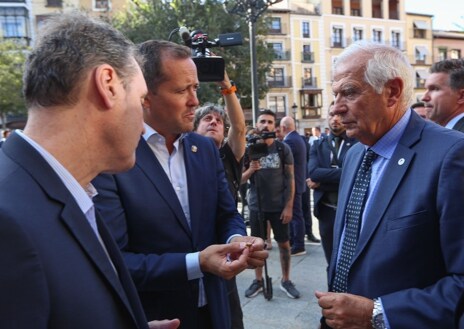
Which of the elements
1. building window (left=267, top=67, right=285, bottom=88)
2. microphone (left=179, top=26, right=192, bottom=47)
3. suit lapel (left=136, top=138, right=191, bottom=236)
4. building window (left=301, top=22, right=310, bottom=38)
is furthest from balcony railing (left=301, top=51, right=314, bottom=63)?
suit lapel (left=136, top=138, right=191, bottom=236)

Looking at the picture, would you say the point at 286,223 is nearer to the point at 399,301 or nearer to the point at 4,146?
the point at 399,301

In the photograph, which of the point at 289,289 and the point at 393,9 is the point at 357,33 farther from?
the point at 289,289

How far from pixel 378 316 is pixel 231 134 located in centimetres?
212

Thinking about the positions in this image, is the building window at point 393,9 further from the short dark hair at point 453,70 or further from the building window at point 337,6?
the short dark hair at point 453,70

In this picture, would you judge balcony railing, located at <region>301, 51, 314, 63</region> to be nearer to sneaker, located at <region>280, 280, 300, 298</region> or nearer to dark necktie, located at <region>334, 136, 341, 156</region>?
dark necktie, located at <region>334, 136, 341, 156</region>

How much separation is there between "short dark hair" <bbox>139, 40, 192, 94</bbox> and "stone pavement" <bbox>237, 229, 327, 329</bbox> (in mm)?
2551

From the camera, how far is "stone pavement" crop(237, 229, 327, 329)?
367cm

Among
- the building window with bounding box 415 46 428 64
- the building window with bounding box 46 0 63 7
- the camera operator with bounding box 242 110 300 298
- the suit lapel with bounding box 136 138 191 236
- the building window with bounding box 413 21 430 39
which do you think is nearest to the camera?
the suit lapel with bounding box 136 138 191 236

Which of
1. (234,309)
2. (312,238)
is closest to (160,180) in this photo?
(234,309)

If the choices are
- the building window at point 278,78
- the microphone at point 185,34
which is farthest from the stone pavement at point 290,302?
the building window at point 278,78

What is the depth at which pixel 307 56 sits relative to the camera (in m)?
40.1

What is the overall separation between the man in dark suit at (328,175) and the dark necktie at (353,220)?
2.02m

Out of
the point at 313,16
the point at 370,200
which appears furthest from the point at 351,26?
the point at 370,200

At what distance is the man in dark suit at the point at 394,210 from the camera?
1428mm
